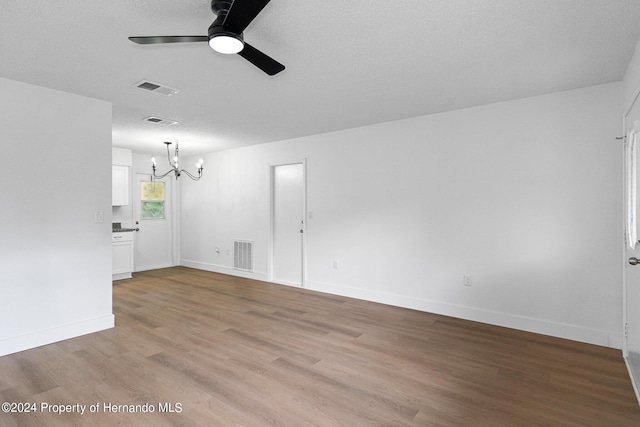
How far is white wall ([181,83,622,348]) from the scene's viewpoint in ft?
10.6

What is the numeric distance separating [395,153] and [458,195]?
102 centimetres

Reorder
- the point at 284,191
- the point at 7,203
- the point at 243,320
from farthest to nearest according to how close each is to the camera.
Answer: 1. the point at 284,191
2. the point at 243,320
3. the point at 7,203

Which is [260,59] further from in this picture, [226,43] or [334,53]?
[334,53]

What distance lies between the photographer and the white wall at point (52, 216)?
3080 mm

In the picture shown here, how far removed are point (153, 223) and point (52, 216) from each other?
4172mm

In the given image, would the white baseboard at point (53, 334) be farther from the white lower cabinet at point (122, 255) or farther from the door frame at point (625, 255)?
the door frame at point (625, 255)

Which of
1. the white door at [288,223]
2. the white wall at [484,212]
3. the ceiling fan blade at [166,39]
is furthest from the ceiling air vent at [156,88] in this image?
the white door at [288,223]

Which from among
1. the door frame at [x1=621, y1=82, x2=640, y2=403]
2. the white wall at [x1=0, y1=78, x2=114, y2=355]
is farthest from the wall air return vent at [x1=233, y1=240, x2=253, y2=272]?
the door frame at [x1=621, y1=82, x2=640, y2=403]

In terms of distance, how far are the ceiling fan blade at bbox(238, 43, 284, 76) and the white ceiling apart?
222 millimetres

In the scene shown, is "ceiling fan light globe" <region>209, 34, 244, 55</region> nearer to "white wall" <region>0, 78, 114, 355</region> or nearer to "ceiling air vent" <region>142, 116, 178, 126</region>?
"white wall" <region>0, 78, 114, 355</region>

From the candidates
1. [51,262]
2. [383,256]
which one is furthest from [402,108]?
[51,262]

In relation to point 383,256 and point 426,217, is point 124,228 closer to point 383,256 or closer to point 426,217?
point 383,256

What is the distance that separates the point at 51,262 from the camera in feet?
10.9

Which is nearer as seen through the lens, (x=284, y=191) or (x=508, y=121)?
(x=508, y=121)
